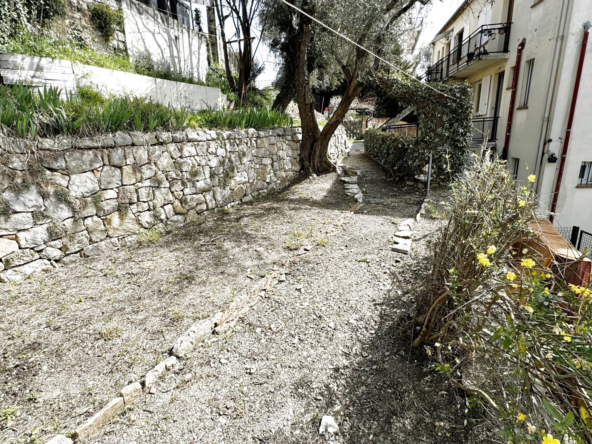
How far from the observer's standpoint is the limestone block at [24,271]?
3.21 meters

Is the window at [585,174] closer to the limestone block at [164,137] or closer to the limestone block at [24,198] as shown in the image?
the limestone block at [164,137]

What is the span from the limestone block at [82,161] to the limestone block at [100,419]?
2.81 m

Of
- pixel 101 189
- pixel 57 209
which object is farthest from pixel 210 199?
pixel 57 209

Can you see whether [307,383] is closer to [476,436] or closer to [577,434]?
[476,436]

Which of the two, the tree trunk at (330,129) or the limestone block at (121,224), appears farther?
the tree trunk at (330,129)

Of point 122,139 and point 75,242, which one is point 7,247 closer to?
point 75,242

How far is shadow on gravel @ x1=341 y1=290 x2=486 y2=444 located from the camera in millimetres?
1864

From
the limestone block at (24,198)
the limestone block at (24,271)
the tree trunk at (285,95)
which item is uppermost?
the tree trunk at (285,95)

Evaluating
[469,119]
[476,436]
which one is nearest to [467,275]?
[476,436]

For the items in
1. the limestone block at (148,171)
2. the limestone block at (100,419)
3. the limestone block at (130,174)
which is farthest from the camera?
the limestone block at (148,171)

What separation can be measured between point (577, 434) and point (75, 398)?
263 centimetres

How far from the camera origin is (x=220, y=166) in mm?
5840

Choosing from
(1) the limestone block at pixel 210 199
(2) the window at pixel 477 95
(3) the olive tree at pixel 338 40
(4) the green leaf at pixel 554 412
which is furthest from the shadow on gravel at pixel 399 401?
(2) the window at pixel 477 95

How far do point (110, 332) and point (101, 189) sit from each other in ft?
6.93
